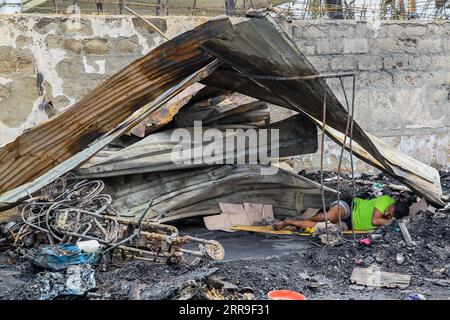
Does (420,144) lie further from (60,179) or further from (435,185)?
(60,179)

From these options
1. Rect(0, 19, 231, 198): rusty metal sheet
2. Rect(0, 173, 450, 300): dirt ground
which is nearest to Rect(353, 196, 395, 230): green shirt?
→ Rect(0, 173, 450, 300): dirt ground

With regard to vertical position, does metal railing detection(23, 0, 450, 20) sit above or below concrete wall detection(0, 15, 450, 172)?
above

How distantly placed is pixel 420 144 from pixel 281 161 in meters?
2.49

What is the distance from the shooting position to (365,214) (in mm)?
6336

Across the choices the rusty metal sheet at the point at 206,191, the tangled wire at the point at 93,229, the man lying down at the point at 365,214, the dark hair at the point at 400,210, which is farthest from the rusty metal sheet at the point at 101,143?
the dark hair at the point at 400,210

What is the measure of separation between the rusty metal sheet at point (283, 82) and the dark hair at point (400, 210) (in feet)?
1.33

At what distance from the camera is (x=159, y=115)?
20.0 ft

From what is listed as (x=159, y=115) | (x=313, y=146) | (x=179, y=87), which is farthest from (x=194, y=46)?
(x=313, y=146)

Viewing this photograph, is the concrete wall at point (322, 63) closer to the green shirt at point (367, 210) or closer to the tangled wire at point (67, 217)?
the green shirt at point (367, 210)

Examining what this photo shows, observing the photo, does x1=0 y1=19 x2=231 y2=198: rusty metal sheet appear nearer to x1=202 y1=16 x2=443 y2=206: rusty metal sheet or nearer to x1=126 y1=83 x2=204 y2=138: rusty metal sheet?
x1=202 y1=16 x2=443 y2=206: rusty metal sheet

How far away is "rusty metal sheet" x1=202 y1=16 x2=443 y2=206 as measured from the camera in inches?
165

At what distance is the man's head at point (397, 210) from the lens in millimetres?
6160

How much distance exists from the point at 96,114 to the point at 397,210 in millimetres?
3168
